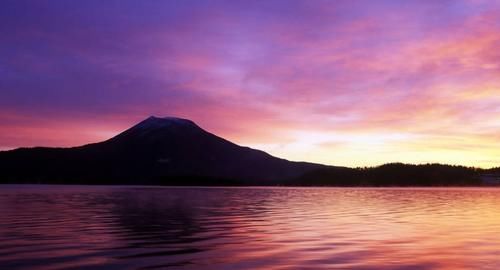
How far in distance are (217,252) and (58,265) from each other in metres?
7.58

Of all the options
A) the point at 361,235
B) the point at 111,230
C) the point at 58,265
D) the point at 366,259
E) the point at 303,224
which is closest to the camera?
the point at 58,265

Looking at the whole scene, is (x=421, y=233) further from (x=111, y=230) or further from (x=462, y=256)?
(x=111, y=230)

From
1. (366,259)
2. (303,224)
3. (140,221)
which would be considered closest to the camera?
(366,259)

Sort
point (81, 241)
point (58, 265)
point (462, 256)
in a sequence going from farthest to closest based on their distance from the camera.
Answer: point (81, 241), point (462, 256), point (58, 265)

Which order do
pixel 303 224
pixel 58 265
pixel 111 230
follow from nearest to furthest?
pixel 58 265 < pixel 111 230 < pixel 303 224

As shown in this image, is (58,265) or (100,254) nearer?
(58,265)

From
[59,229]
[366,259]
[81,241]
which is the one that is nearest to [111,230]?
[59,229]

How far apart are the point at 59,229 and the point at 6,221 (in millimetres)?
8789

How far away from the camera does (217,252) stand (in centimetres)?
2642

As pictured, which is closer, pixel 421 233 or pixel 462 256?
pixel 462 256

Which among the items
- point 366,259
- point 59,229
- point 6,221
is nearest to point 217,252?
point 366,259

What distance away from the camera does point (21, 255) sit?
24.8 meters

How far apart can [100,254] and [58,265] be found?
3156 millimetres

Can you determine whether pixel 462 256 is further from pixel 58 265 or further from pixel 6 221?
pixel 6 221
